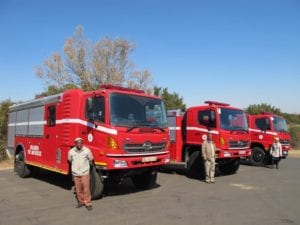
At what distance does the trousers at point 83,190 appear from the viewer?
9242 millimetres

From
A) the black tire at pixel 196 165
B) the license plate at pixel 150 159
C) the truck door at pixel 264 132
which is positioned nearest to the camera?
the license plate at pixel 150 159

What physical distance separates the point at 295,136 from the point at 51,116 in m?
27.4

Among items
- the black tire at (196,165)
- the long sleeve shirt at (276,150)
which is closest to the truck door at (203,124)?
the black tire at (196,165)

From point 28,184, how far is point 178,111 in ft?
20.2

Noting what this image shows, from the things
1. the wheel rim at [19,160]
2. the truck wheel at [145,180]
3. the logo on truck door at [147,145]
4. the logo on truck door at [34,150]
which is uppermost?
the logo on truck door at [147,145]

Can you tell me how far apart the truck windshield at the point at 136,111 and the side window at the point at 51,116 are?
2.75 metres

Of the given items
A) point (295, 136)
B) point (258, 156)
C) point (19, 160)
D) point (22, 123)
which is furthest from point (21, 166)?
point (295, 136)

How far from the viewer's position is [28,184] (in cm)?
1307

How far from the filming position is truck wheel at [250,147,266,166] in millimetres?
19984

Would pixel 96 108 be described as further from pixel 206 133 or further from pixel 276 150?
pixel 276 150

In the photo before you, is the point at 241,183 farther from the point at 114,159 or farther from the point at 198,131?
the point at 114,159

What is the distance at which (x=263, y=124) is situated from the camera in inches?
787

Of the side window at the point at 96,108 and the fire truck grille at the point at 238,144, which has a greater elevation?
the side window at the point at 96,108

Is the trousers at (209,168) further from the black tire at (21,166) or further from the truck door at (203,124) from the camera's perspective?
the black tire at (21,166)
